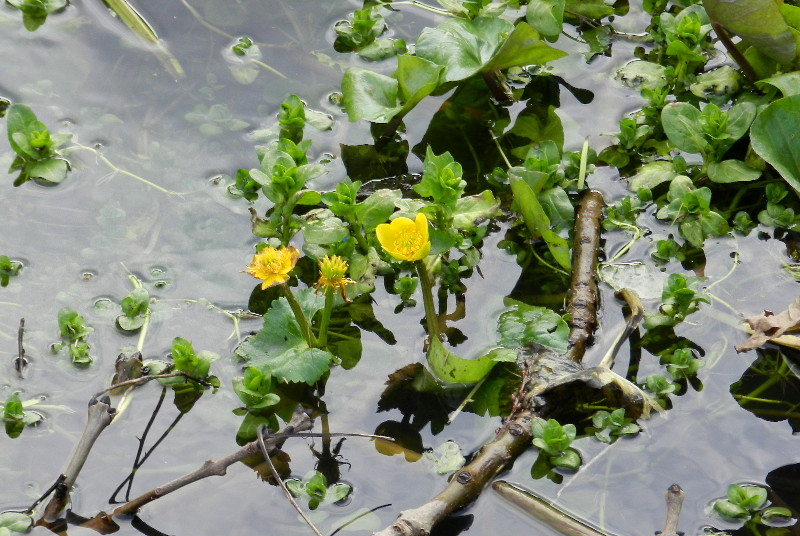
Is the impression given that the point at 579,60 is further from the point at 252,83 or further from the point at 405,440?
the point at 405,440

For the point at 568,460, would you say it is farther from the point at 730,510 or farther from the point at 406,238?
the point at 406,238

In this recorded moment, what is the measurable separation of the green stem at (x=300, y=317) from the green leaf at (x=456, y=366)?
0.31m

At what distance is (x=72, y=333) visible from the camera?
7.55 feet

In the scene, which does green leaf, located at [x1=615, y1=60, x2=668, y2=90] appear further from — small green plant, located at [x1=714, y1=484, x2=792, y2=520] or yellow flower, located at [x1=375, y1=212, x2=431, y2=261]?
small green plant, located at [x1=714, y1=484, x2=792, y2=520]

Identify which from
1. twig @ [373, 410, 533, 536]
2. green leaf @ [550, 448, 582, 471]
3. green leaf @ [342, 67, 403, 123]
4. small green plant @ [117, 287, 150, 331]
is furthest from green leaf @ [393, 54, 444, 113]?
green leaf @ [550, 448, 582, 471]

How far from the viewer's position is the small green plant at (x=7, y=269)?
2455 mm

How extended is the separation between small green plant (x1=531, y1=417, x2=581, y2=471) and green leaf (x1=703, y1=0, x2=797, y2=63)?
1441mm

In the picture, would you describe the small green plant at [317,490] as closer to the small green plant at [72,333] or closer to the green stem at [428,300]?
the green stem at [428,300]

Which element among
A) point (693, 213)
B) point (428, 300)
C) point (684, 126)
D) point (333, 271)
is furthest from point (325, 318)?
point (684, 126)

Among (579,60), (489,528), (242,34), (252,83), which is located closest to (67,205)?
(252,83)

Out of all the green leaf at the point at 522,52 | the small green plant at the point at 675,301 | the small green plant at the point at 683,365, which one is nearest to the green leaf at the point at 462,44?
the green leaf at the point at 522,52

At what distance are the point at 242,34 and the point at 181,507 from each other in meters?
1.93

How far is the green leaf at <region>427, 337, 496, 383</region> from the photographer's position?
2164mm

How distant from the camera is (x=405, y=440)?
2131mm
